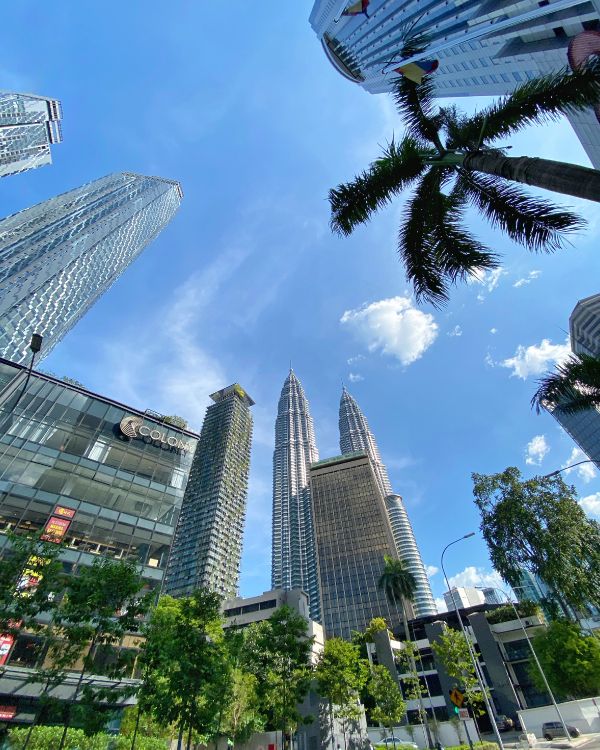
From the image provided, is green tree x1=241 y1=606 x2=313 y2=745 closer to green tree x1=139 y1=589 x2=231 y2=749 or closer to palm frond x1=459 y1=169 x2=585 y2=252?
green tree x1=139 y1=589 x2=231 y2=749

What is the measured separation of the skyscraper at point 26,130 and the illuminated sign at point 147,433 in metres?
126

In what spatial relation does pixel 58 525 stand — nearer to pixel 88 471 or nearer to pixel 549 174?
pixel 88 471

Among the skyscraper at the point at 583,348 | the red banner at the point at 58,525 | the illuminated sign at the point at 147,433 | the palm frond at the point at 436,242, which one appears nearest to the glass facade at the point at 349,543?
the skyscraper at the point at 583,348

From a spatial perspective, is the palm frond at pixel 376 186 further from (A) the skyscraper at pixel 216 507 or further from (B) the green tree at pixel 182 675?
(A) the skyscraper at pixel 216 507

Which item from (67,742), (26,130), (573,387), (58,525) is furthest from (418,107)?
(26,130)

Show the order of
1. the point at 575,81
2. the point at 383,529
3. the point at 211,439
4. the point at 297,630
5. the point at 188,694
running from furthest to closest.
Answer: the point at 211,439, the point at 383,529, the point at 297,630, the point at 188,694, the point at 575,81

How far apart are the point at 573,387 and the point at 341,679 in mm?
31581

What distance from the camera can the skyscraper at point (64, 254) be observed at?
301 ft

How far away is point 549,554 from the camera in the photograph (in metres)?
31.7

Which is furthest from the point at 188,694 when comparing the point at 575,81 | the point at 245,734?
the point at 575,81

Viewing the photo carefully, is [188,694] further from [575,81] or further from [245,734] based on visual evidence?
[575,81]

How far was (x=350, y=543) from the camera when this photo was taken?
117 m

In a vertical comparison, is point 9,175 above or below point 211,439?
above

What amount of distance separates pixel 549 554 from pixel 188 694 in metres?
30.9
